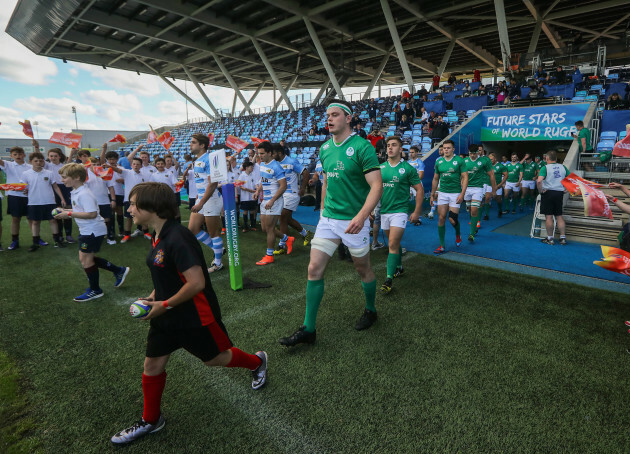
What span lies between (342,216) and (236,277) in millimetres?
2008

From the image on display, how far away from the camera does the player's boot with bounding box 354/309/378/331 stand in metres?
3.23

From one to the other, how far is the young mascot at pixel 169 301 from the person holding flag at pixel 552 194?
6.96 m

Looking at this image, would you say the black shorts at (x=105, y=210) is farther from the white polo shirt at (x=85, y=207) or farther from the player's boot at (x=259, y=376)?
the player's boot at (x=259, y=376)

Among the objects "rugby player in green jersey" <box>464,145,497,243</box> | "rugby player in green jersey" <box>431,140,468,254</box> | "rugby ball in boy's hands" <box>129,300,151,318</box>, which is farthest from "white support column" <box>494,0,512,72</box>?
"rugby ball in boy's hands" <box>129,300,151,318</box>

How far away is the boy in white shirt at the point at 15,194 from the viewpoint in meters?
6.41

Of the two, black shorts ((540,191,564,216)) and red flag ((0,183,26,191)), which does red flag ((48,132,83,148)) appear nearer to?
red flag ((0,183,26,191))

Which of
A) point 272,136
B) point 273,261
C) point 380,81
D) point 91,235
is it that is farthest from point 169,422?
point 380,81

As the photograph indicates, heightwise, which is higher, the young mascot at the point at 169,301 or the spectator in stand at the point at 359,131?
the spectator in stand at the point at 359,131

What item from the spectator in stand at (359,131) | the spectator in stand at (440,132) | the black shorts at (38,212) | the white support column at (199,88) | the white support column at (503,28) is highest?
A: the white support column at (199,88)

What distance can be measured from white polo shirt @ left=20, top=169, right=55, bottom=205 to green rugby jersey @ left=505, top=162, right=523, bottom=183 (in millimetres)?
11842

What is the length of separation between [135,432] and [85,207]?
2.96m

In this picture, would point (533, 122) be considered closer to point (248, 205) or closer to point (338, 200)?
point (248, 205)

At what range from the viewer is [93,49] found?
2822cm

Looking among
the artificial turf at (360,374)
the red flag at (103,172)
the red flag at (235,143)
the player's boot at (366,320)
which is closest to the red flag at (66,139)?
the red flag at (103,172)
